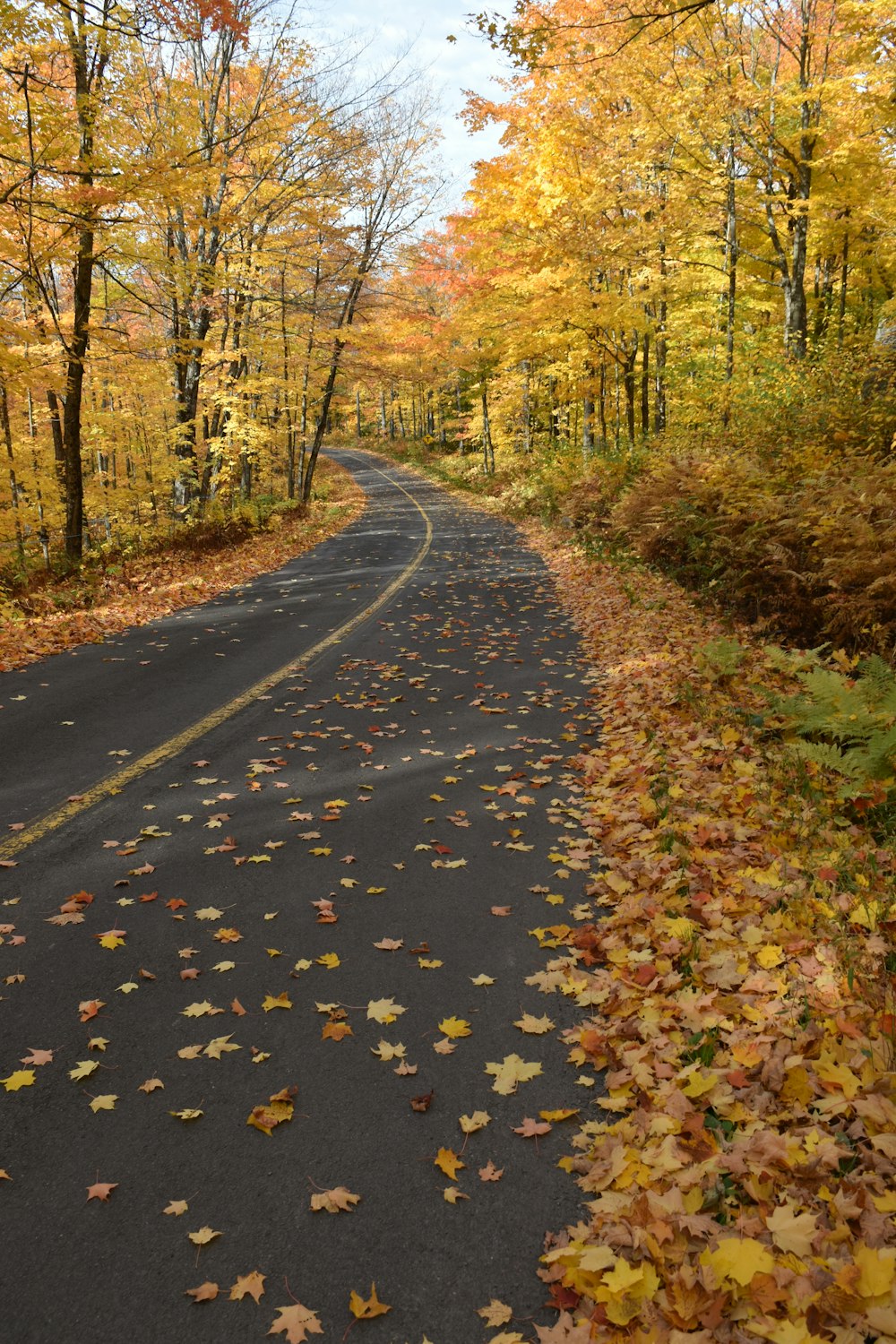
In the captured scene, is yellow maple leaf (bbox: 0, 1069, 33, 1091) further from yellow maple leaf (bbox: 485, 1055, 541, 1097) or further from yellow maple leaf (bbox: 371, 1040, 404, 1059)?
yellow maple leaf (bbox: 485, 1055, 541, 1097)

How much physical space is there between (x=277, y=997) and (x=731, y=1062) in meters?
1.98

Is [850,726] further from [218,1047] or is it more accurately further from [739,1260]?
[218,1047]

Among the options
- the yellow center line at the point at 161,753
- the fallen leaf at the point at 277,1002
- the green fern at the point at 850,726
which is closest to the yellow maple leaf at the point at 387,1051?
the fallen leaf at the point at 277,1002

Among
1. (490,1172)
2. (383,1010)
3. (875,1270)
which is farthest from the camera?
(383,1010)

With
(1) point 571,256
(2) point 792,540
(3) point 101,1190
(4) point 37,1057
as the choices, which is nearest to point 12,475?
(1) point 571,256

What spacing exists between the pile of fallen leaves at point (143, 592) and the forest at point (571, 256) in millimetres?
1646

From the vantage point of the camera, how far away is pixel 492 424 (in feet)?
128

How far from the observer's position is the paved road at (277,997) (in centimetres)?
238

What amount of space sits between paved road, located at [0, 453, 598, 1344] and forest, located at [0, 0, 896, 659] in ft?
13.9

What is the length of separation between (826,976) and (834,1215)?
1.22 metres

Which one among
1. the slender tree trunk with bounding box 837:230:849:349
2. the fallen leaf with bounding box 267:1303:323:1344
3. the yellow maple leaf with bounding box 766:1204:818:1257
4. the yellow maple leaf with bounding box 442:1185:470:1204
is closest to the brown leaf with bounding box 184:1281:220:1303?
the fallen leaf with bounding box 267:1303:323:1344

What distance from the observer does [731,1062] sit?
10.1ft

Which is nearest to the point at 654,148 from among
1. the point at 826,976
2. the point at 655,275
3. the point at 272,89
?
the point at 655,275

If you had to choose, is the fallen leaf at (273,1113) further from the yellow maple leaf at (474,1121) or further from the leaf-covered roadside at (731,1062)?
the leaf-covered roadside at (731,1062)
